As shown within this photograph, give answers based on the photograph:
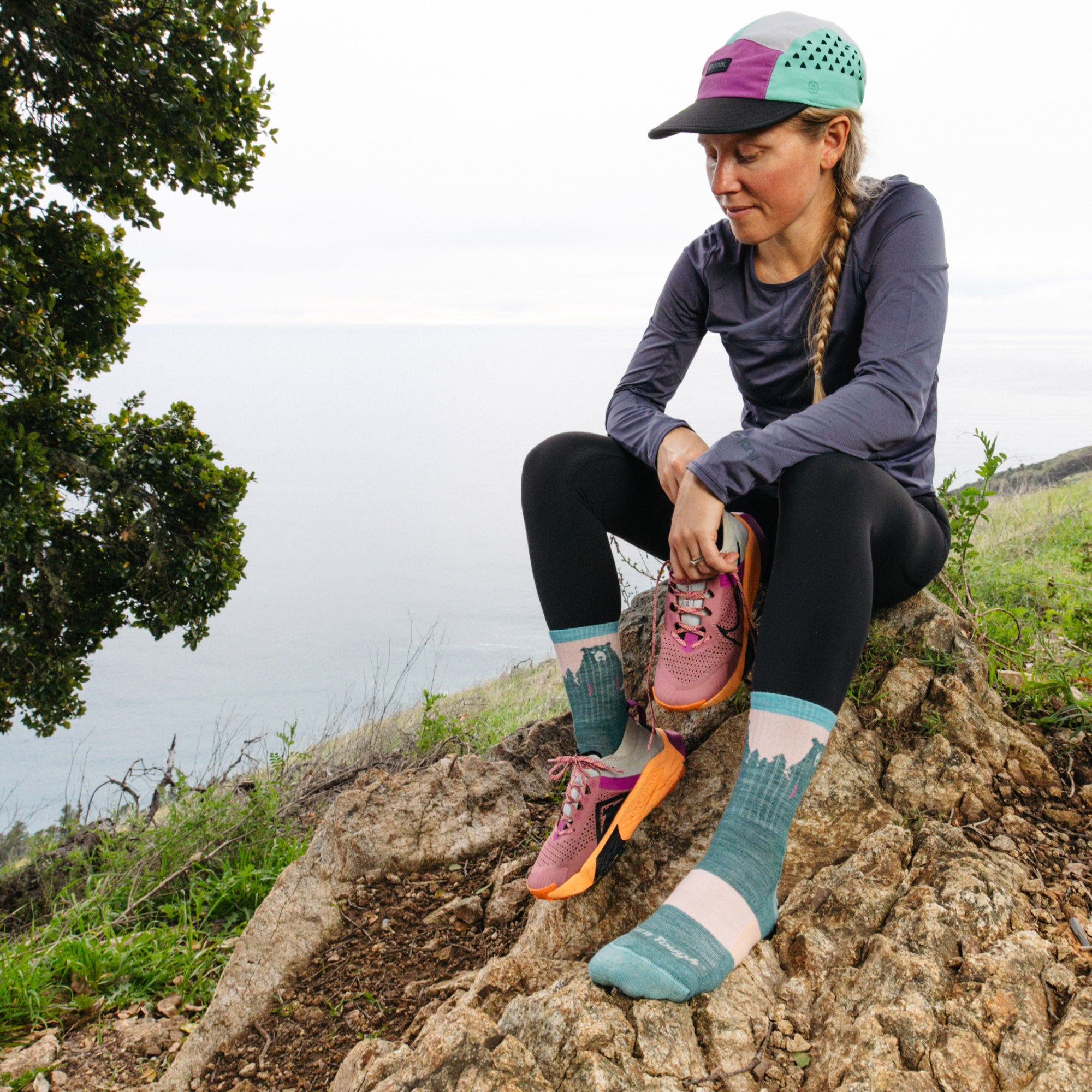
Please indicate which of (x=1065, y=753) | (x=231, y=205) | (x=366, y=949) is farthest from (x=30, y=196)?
(x=1065, y=753)

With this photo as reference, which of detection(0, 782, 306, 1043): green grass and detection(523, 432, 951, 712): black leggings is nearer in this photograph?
detection(523, 432, 951, 712): black leggings

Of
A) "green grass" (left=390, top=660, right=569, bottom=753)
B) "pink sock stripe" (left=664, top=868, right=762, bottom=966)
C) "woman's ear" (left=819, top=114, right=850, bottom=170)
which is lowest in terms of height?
"green grass" (left=390, top=660, right=569, bottom=753)

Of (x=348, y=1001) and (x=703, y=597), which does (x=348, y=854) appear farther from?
(x=703, y=597)

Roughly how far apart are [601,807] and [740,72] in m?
1.56

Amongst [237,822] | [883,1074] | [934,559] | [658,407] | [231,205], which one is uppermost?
[231,205]

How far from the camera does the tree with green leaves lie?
4707 millimetres

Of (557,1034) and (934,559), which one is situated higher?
(934,559)

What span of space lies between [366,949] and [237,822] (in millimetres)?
1109

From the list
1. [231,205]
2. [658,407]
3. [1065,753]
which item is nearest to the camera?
[1065,753]

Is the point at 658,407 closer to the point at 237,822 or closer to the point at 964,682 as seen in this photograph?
the point at 964,682

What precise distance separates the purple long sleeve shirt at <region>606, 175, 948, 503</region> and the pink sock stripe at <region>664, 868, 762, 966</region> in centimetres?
73

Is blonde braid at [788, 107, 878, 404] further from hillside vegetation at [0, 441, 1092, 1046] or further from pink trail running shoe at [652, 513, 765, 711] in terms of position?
hillside vegetation at [0, 441, 1092, 1046]

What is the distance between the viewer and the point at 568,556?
6.47ft

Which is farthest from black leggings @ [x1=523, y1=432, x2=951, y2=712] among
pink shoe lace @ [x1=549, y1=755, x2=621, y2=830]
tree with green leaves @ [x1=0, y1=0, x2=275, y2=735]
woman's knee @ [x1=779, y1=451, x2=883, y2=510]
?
tree with green leaves @ [x1=0, y1=0, x2=275, y2=735]
